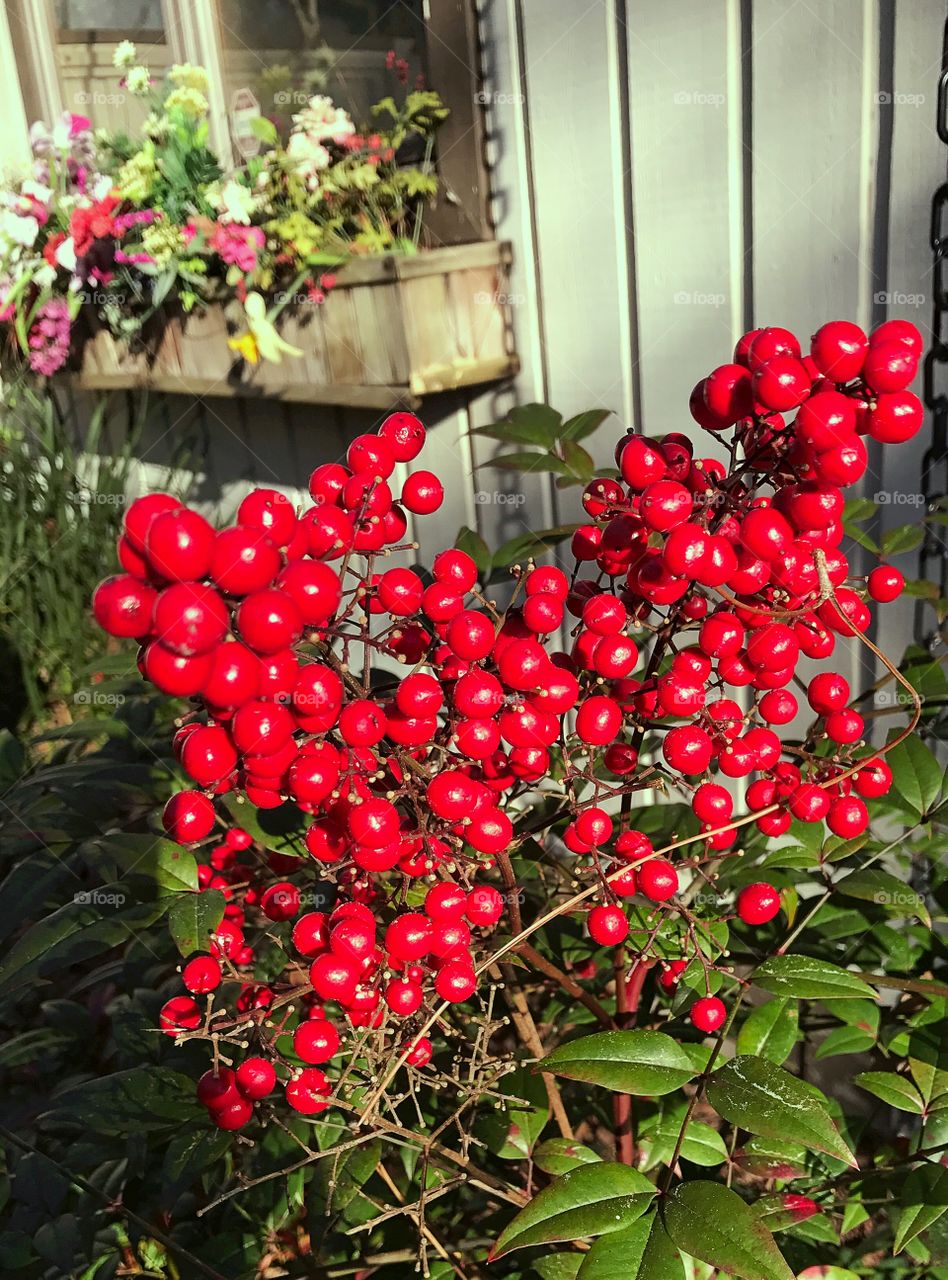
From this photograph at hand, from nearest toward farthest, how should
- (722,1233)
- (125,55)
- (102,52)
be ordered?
(722,1233), (125,55), (102,52)

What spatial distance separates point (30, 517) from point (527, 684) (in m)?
2.42

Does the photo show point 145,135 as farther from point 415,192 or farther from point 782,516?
point 782,516

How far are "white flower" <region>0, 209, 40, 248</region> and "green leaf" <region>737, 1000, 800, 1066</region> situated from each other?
2812 millimetres

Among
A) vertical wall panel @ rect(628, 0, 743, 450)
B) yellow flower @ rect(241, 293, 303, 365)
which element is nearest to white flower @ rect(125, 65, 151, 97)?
yellow flower @ rect(241, 293, 303, 365)

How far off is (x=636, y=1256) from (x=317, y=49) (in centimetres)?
237

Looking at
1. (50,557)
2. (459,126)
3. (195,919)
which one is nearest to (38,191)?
(50,557)

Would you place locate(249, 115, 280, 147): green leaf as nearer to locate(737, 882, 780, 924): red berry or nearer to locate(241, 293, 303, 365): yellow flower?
locate(241, 293, 303, 365): yellow flower

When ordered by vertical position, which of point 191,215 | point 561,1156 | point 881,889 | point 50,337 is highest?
point 191,215

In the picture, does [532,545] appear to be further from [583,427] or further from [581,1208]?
[581,1208]

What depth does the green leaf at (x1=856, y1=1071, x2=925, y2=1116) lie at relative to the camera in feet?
2.38

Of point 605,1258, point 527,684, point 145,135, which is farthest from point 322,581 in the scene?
point 145,135

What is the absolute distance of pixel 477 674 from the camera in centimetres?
59

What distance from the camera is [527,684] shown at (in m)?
0.60

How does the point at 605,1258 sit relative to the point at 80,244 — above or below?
below
